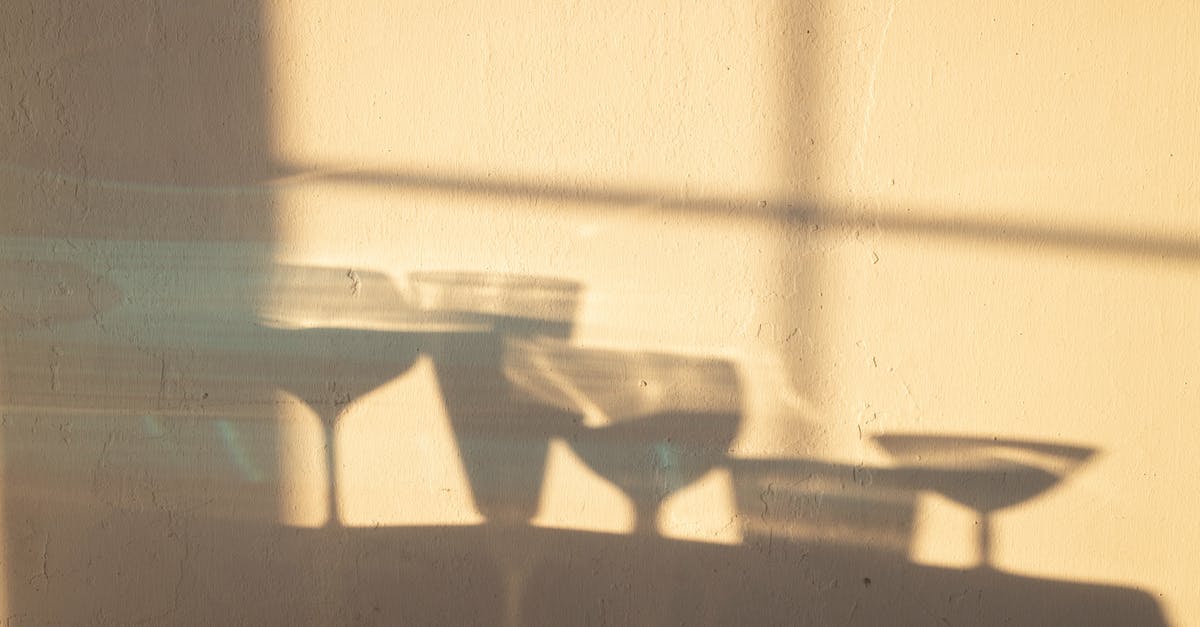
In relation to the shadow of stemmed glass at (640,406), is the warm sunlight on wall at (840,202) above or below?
above

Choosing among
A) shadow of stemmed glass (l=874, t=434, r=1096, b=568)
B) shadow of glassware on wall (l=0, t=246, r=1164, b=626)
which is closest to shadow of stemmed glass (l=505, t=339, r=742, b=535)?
shadow of glassware on wall (l=0, t=246, r=1164, b=626)

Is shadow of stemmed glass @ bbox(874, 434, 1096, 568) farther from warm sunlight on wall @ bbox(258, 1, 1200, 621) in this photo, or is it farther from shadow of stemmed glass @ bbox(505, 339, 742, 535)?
shadow of stemmed glass @ bbox(505, 339, 742, 535)

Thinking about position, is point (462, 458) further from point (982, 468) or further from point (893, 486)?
point (982, 468)

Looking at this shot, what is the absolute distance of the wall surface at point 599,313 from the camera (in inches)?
65.1

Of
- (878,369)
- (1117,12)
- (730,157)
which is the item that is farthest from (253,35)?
(1117,12)

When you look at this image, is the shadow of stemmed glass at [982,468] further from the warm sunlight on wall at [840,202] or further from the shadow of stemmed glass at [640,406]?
the shadow of stemmed glass at [640,406]

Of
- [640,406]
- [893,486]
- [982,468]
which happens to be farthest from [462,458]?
[982,468]

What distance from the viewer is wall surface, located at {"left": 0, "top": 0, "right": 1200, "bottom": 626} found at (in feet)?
5.42

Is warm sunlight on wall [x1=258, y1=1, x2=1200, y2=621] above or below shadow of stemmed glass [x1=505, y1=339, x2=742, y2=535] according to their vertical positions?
above

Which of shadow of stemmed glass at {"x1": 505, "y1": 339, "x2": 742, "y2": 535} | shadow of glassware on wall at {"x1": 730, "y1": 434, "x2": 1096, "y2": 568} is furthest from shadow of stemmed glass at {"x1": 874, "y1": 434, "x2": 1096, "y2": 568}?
shadow of stemmed glass at {"x1": 505, "y1": 339, "x2": 742, "y2": 535}

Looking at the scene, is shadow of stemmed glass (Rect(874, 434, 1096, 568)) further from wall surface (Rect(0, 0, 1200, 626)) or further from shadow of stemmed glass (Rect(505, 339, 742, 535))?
shadow of stemmed glass (Rect(505, 339, 742, 535))

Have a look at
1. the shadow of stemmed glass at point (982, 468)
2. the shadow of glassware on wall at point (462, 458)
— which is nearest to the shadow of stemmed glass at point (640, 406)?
the shadow of glassware on wall at point (462, 458)

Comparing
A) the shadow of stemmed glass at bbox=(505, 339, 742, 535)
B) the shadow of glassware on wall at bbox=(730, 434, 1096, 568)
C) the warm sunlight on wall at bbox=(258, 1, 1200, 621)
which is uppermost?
the warm sunlight on wall at bbox=(258, 1, 1200, 621)

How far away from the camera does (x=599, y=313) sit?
1.70 m
